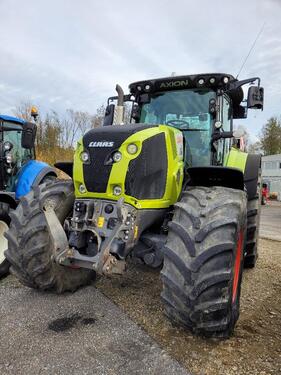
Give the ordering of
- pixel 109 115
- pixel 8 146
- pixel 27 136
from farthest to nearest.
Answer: pixel 8 146 → pixel 27 136 → pixel 109 115

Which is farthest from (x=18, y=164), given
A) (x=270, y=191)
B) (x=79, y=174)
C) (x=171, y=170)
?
(x=270, y=191)

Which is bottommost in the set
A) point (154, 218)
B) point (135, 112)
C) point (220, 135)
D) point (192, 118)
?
point (154, 218)

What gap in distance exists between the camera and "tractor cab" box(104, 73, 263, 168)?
14.6ft

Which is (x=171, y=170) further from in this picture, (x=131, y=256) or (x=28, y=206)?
(x=28, y=206)

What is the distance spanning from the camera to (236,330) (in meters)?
3.37

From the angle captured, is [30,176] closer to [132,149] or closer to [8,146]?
[8,146]

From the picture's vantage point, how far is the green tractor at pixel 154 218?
287 centimetres

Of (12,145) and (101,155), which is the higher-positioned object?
(12,145)

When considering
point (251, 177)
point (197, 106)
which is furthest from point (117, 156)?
point (251, 177)

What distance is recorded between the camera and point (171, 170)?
363cm

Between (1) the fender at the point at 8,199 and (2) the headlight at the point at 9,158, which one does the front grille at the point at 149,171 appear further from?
(2) the headlight at the point at 9,158

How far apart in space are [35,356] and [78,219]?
3.88 ft

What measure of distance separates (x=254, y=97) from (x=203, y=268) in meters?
2.43

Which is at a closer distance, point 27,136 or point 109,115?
point 109,115
